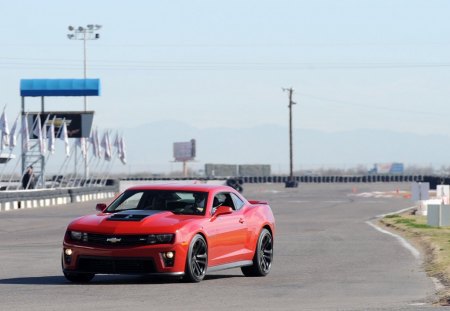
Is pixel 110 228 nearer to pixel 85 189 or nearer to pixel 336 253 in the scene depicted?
pixel 336 253

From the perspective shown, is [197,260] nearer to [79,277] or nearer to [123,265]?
[123,265]

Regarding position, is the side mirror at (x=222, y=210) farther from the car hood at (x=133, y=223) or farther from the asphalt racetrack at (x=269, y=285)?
the asphalt racetrack at (x=269, y=285)

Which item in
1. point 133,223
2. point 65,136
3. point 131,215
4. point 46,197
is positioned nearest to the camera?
point 133,223

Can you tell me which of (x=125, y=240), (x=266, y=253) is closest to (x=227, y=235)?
(x=266, y=253)

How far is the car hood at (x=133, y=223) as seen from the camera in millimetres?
14469

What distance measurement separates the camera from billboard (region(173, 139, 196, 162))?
17761cm

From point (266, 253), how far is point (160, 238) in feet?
8.36

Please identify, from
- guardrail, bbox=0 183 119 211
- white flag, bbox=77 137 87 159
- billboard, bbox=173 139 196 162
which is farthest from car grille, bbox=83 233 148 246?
billboard, bbox=173 139 196 162

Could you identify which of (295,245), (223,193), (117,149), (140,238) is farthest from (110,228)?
(117,149)

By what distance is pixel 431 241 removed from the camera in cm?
2414

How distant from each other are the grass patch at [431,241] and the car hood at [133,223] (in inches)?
132

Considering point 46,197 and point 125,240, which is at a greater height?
point 125,240

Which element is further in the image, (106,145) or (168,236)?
(106,145)

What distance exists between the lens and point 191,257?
1465 centimetres
